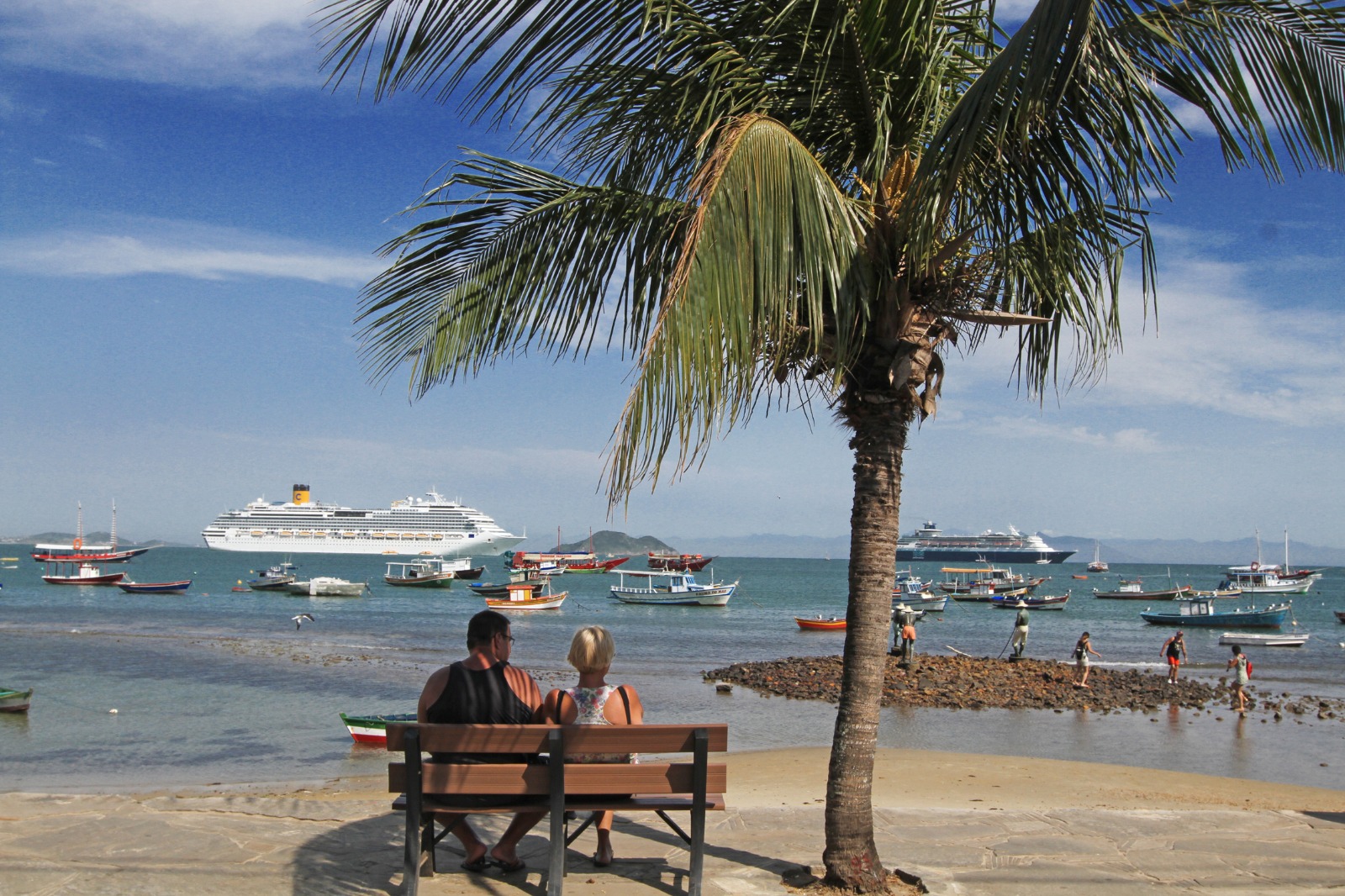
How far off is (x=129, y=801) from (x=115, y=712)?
1181 cm

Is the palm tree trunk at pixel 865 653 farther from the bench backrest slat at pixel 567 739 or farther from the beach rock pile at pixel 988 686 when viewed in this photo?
the beach rock pile at pixel 988 686

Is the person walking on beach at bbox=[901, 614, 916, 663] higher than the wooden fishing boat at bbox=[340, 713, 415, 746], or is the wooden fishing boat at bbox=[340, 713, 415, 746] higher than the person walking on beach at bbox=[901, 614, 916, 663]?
the person walking on beach at bbox=[901, 614, 916, 663]

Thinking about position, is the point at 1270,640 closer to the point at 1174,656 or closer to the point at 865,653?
the point at 1174,656

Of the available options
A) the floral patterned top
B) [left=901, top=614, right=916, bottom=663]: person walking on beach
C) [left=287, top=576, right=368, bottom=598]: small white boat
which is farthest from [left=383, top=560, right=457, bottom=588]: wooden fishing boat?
the floral patterned top

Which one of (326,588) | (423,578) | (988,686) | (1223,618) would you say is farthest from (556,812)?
(423,578)

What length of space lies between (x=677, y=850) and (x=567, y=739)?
155cm

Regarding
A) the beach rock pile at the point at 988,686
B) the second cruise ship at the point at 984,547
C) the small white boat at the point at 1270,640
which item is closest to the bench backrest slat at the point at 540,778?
the beach rock pile at the point at 988,686

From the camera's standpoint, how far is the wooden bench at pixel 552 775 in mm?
4508

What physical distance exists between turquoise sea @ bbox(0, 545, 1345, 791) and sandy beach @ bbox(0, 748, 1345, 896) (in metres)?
6.09

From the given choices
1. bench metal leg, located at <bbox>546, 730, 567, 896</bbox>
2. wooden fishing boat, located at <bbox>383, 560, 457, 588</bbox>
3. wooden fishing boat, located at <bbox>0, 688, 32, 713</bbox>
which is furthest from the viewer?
wooden fishing boat, located at <bbox>383, 560, 457, 588</bbox>

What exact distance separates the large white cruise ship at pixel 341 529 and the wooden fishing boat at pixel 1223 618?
95943 mm

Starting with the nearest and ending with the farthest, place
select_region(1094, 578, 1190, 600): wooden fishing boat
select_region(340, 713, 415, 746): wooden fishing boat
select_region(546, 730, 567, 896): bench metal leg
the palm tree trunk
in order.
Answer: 1. select_region(546, 730, 567, 896): bench metal leg
2. the palm tree trunk
3. select_region(340, 713, 415, 746): wooden fishing boat
4. select_region(1094, 578, 1190, 600): wooden fishing boat

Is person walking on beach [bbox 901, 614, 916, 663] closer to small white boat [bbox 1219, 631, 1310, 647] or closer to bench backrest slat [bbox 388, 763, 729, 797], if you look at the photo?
bench backrest slat [bbox 388, 763, 729, 797]

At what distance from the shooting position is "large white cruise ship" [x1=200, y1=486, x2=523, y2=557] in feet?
433
